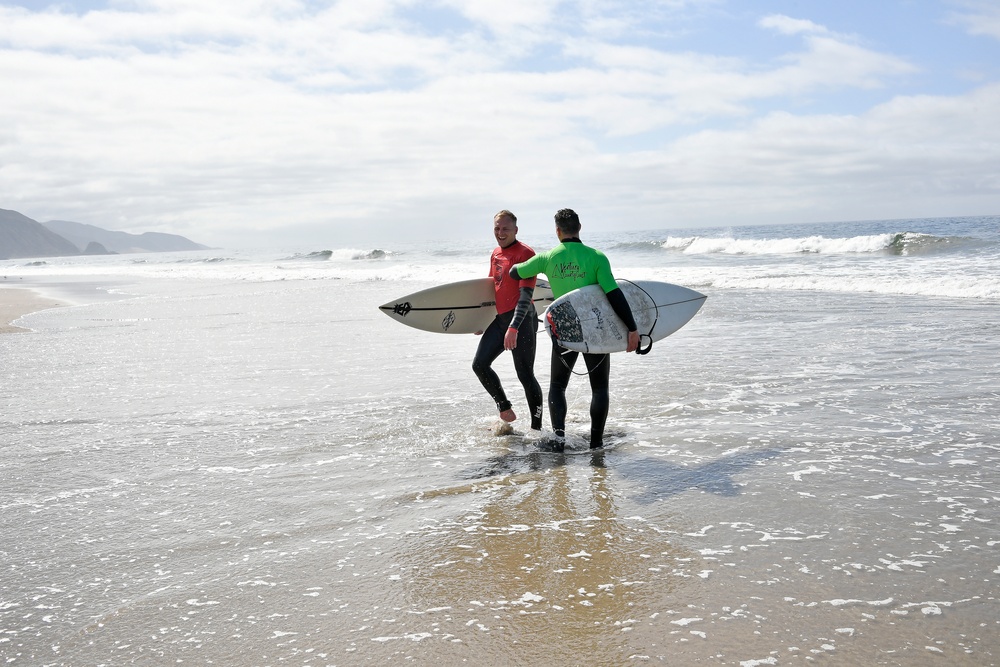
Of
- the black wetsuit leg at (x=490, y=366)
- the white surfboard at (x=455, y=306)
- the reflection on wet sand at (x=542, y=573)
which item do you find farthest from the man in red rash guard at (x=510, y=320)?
the reflection on wet sand at (x=542, y=573)

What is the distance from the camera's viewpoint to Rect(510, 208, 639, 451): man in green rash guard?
17.1ft

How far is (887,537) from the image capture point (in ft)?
11.9

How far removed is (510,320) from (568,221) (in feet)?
3.34

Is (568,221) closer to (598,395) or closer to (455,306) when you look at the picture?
(598,395)

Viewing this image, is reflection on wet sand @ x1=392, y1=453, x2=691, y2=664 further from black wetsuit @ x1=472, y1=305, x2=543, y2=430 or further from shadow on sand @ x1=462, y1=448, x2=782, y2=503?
black wetsuit @ x1=472, y1=305, x2=543, y2=430

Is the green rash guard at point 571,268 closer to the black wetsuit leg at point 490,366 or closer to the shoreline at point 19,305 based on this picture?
the black wetsuit leg at point 490,366

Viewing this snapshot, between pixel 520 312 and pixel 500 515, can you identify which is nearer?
pixel 500 515

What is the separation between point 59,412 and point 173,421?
1.26m

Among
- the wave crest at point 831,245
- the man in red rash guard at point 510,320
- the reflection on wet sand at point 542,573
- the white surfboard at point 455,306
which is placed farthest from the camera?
the wave crest at point 831,245

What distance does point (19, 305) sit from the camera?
1923 centimetres

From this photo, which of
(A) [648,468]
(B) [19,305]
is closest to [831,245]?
(B) [19,305]

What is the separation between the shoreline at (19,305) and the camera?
47.0ft

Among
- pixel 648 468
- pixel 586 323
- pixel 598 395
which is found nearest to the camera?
pixel 648 468

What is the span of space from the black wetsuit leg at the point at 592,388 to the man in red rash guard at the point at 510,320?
29 centimetres
